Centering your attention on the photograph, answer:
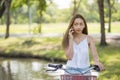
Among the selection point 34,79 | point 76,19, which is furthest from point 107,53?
point 76,19

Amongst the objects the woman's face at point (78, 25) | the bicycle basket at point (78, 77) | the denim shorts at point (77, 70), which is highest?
the woman's face at point (78, 25)

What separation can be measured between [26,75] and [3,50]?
1108cm

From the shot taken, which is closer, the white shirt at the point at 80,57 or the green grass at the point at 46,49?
the white shirt at the point at 80,57

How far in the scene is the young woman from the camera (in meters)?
6.39

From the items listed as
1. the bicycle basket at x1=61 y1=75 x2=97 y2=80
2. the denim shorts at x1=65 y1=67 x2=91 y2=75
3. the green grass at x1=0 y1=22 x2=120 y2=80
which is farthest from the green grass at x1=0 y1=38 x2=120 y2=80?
the bicycle basket at x1=61 y1=75 x2=97 y2=80

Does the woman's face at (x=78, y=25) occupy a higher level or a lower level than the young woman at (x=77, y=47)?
higher

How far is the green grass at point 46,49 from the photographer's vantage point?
20.2m

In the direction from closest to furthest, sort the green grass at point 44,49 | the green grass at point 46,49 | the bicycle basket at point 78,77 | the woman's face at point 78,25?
the bicycle basket at point 78,77 → the woman's face at point 78,25 → the green grass at point 46,49 → the green grass at point 44,49

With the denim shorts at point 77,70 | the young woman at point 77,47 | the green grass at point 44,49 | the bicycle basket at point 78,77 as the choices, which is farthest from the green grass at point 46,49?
the bicycle basket at point 78,77

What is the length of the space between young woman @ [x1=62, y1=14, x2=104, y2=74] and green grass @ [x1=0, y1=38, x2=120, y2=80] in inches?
405

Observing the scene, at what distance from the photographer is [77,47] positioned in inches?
254

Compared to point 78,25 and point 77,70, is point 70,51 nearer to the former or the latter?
point 77,70

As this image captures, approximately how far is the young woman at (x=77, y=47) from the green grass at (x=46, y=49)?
10297 millimetres

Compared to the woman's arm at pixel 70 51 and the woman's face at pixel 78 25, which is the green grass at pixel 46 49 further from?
the woman's arm at pixel 70 51
